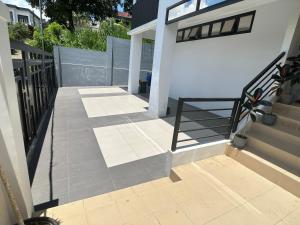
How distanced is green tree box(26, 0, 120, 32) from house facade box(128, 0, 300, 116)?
→ 43.3 ft

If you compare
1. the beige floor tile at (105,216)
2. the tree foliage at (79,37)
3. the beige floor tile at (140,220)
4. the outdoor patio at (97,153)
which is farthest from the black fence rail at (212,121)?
the tree foliage at (79,37)

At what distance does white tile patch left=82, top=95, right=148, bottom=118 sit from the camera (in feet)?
17.6

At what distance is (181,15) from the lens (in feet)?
12.5

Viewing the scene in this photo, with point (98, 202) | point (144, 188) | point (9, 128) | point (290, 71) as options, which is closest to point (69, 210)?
point (98, 202)

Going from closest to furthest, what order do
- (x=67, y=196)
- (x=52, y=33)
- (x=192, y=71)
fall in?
(x=67, y=196)
(x=192, y=71)
(x=52, y=33)

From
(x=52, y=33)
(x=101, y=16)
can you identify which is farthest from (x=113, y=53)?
(x=101, y=16)

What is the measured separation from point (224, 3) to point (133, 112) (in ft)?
12.4

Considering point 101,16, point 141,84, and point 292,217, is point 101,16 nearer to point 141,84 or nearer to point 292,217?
point 141,84

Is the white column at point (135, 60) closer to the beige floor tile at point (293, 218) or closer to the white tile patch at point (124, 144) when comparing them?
the white tile patch at point (124, 144)

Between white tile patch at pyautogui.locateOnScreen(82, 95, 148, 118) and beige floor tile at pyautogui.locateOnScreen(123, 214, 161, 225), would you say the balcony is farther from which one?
beige floor tile at pyautogui.locateOnScreen(123, 214, 161, 225)

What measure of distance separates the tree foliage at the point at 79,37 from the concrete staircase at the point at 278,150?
32.9ft

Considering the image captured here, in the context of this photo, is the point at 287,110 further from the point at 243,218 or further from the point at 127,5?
the point at 127,5

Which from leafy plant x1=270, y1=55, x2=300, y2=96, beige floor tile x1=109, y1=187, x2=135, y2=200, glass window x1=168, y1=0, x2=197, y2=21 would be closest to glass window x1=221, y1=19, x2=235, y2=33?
glass window x1=168, y1=0, x2=197, y2=21

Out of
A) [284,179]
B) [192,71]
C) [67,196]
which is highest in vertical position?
[192,71]
